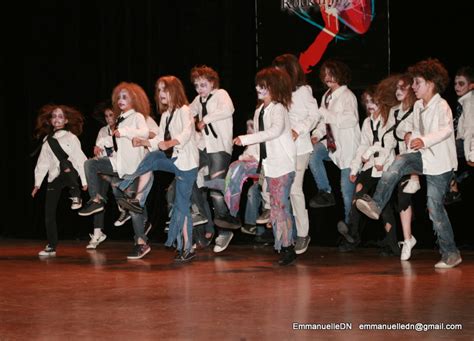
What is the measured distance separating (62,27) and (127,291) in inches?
201

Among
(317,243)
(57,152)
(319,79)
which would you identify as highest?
(319,79)

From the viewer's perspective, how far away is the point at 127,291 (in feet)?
18.2

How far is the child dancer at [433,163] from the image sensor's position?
251 inches

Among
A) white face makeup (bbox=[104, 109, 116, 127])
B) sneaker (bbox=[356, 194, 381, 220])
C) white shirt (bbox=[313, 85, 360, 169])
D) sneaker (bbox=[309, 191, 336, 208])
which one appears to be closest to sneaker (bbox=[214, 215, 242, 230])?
sneaker (bbox=[309, 191, 336, 208])

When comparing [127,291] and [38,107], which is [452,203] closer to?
[127,291]

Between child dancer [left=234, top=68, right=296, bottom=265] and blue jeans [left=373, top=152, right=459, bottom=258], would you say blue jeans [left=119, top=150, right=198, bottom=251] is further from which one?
blue jeans [left=373, top=152, right=459, bottom=258]

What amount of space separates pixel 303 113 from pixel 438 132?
4.01 feet

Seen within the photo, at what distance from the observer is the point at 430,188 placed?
6.43 meters

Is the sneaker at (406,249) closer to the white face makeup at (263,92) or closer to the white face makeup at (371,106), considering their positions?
the white face makeup at (371,106)

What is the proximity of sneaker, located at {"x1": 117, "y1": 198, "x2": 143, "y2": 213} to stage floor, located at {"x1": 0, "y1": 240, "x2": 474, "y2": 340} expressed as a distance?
42 cm

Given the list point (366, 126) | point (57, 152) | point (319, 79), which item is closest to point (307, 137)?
point (366, 126)

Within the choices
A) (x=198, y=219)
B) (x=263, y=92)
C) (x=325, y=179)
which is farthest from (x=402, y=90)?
(x=198, y=219)

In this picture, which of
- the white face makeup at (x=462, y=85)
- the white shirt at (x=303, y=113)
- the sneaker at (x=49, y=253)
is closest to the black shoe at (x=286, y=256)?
the white shirt at (x=303, y=113)

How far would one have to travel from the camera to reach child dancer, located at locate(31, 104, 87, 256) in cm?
794
